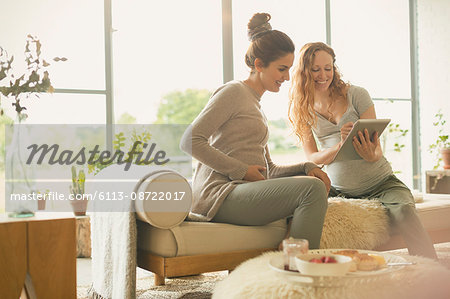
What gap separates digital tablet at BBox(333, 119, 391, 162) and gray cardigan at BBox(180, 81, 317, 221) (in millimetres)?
270

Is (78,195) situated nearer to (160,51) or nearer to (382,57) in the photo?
(160,51)

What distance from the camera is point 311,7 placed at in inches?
219

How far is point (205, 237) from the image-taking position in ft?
7.18

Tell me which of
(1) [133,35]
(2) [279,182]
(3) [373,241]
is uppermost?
(1) [133,35]

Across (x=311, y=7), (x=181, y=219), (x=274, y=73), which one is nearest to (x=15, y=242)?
(x=181, y=219)

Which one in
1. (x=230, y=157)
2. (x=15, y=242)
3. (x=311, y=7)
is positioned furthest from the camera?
(x=311, y=7)

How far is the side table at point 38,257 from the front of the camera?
214 centimetres

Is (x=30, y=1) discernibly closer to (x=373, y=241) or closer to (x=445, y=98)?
(x=373, y=241)

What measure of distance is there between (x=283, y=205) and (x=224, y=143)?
16.6 inches

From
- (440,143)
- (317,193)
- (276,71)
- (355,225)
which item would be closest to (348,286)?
(317,193)

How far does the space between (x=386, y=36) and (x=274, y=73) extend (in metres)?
4.14

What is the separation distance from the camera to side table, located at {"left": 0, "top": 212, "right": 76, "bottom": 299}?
2137 mm

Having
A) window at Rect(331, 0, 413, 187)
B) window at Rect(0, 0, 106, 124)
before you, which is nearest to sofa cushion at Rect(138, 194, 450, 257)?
window at Rect(0, 0, 106, 124)

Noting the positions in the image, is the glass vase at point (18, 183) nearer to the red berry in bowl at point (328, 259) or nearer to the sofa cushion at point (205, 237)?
the sofa cushion at point (205, 237)
